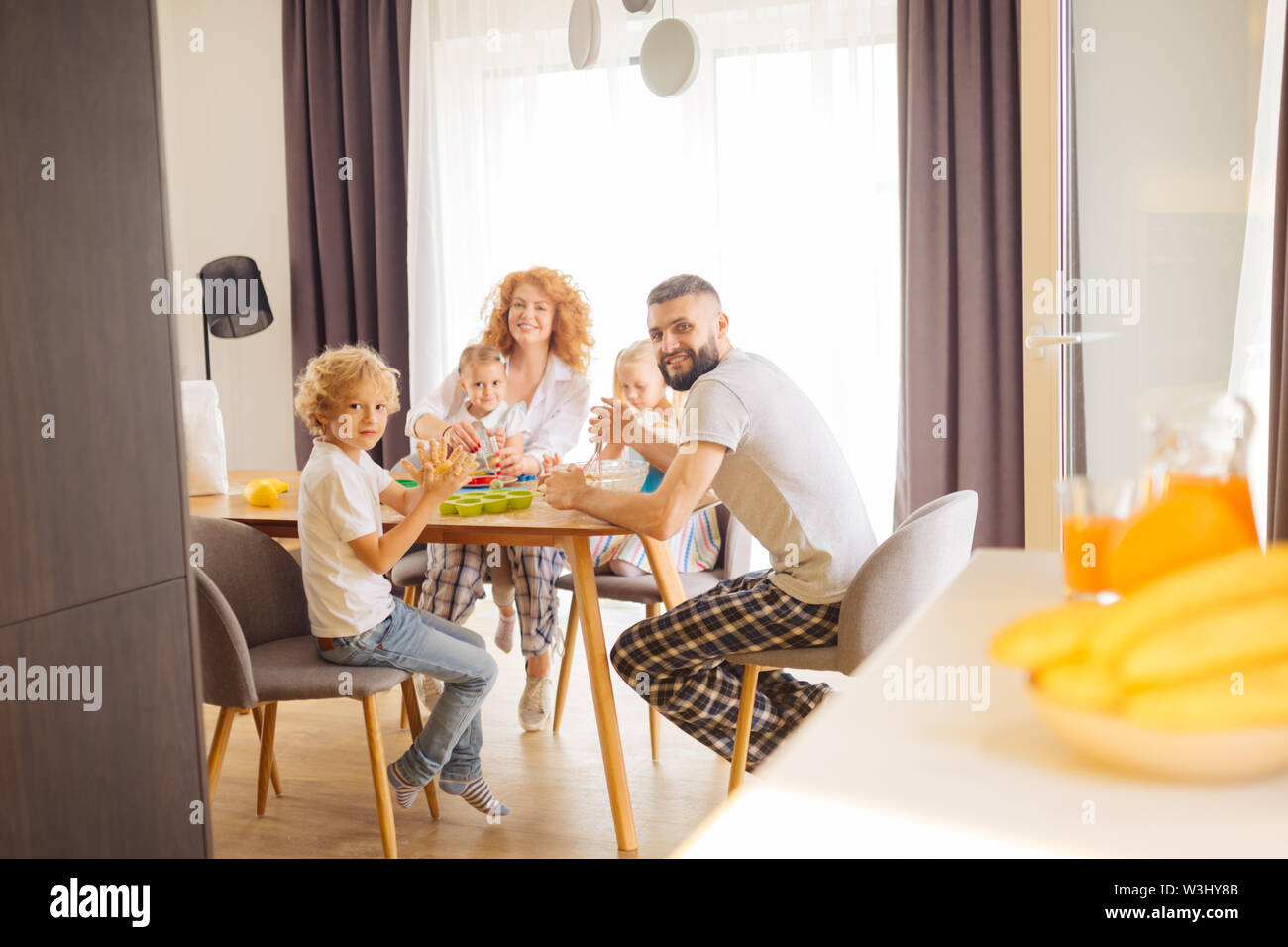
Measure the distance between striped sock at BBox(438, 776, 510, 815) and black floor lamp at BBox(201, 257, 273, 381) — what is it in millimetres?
2862

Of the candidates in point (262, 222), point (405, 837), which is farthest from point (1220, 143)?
point (262, 222)

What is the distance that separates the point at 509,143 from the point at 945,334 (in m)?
1.99

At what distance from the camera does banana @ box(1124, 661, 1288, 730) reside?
0.53 metres

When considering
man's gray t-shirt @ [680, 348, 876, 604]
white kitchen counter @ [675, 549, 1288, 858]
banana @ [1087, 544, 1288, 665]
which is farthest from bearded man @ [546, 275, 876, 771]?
banana @ [1087, 544, 1288, 665]

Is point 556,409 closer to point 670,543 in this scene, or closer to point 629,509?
point 670,543

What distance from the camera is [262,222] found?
16.5 feet

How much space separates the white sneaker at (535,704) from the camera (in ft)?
10.3

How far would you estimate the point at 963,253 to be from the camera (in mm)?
3986

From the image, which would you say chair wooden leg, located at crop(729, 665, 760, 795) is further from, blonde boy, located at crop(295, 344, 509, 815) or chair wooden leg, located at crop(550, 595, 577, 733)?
chair wooden leg, located at crop(550, 595, 577, 733)

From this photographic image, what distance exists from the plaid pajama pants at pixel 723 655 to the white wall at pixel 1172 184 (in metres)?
0.70

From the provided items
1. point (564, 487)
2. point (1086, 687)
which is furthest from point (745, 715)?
point (1086, 687)

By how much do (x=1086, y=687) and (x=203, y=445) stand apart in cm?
287
